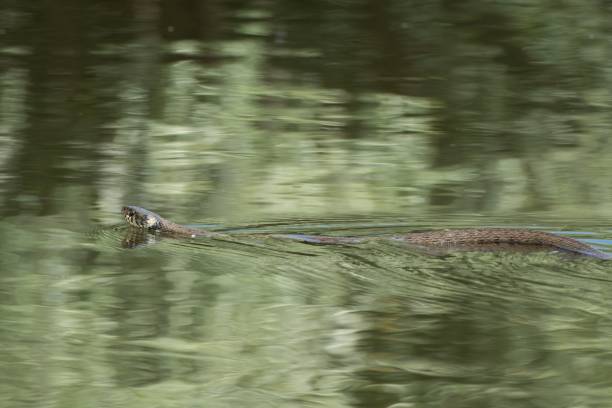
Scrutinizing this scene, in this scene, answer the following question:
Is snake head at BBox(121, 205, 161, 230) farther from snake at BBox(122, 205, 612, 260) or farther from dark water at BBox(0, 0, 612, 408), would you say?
snake at BBox(122, 205, 612, 260)

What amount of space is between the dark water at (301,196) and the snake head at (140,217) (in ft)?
0.72

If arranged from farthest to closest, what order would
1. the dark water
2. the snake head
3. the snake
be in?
the snake head, the snake, the dark water

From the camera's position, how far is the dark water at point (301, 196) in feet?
23.4

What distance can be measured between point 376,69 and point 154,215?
21.0ft

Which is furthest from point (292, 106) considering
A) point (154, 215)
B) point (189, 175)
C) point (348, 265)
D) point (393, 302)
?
point (393, 302)

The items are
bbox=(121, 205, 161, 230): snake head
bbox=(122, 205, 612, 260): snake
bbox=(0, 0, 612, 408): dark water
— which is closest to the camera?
bbox=(0, 0, 612, 408): dark water

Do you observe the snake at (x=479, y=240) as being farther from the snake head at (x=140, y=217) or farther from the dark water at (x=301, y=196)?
the snake head at (x=140, y=217)

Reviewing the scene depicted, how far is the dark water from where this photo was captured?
281 inches

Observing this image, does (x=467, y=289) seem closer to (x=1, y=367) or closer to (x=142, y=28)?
(x=1, y=367)

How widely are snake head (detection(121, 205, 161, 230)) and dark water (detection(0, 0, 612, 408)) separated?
0.72ft

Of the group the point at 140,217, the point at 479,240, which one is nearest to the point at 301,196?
the point at 140,217

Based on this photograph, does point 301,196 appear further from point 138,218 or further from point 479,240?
point 479,240

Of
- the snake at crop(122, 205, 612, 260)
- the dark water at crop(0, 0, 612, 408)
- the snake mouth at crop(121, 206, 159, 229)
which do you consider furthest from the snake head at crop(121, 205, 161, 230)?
the snake at crop(122, 205, 612, 260)

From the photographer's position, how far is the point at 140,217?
417 inches
